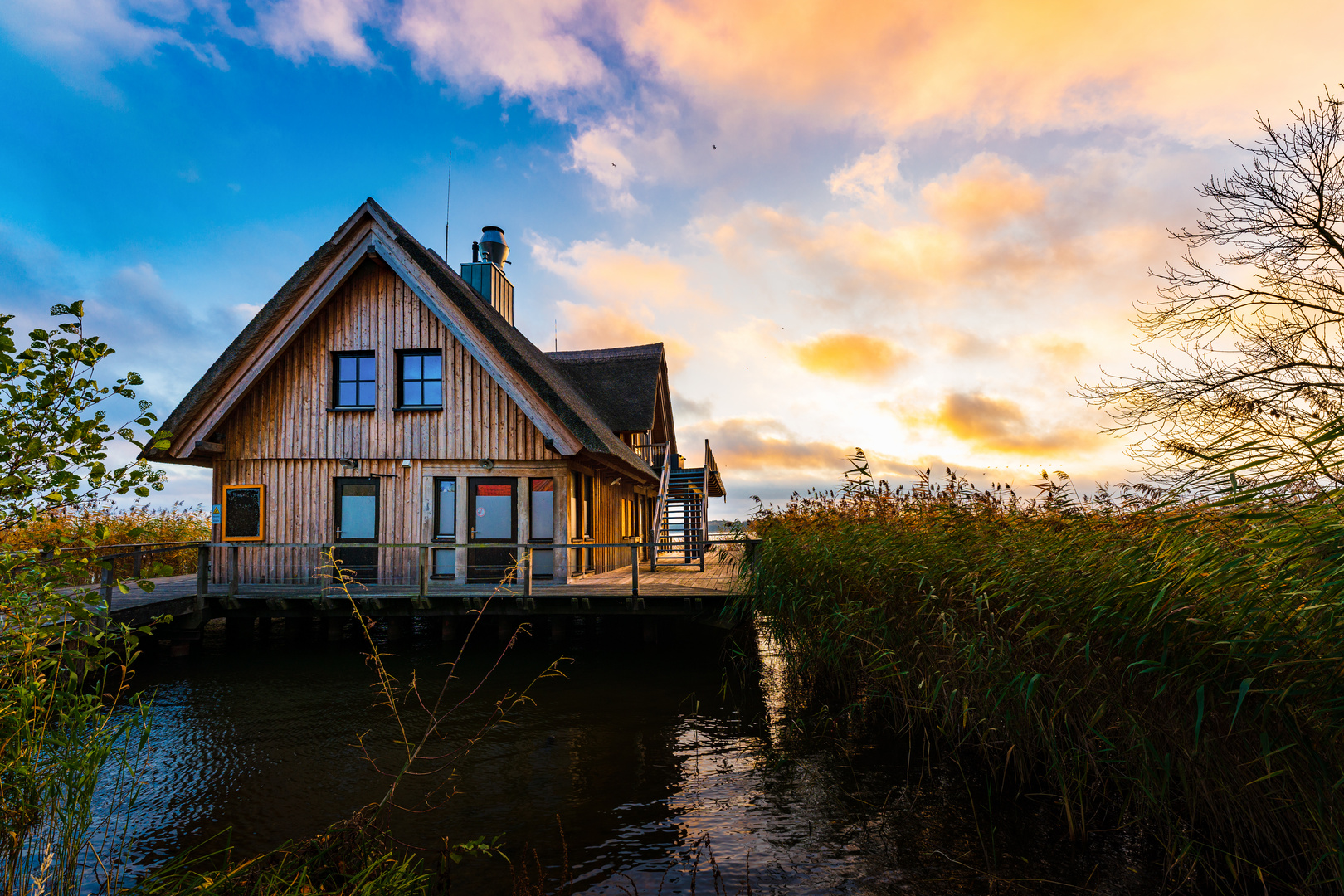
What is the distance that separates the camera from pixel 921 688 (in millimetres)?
5898

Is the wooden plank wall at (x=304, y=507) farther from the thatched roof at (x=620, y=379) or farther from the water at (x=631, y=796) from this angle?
the thatched roof at (x=620, y=379)

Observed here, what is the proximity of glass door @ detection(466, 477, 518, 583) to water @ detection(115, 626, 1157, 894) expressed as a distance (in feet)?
14.1

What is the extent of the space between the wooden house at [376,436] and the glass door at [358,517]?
23 millimetres

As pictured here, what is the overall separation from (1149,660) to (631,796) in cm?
385

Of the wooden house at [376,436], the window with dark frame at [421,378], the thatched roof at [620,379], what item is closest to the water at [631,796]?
the wooden house at [376,436]

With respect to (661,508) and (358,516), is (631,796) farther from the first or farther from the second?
(661,508)

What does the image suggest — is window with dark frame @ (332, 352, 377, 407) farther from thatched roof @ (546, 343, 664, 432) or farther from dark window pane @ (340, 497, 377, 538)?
thatched roof @ (546, 343, 664, 432)

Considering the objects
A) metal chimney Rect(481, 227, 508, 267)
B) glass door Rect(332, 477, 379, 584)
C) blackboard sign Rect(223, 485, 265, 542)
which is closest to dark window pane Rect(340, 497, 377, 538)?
glass door Rect(332, 477, 379, 584)

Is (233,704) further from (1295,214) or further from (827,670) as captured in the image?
(1295,214)

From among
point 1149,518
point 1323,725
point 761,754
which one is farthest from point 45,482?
point 1149,518

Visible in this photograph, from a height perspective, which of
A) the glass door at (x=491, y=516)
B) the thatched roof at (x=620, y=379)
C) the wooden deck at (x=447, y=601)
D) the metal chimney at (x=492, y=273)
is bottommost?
the wooden deck at (x=447, y=601)

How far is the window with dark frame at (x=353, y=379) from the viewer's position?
13.8 m

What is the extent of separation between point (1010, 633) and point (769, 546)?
4.46 metres

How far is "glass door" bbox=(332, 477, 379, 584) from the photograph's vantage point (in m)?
13.5
